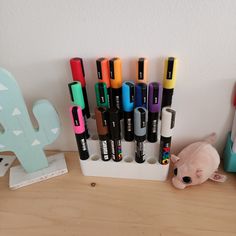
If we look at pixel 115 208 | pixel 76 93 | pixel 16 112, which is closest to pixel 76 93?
pixel 76 93

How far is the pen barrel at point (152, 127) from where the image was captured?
1.30ft

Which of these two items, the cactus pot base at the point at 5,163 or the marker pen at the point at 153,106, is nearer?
the marker pen at the point at 153,106

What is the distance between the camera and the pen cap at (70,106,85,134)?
0.37 meters

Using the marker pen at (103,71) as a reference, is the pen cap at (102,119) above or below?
below

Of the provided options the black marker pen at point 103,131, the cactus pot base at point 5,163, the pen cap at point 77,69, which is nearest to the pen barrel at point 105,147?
the black marker pen at point 103,131

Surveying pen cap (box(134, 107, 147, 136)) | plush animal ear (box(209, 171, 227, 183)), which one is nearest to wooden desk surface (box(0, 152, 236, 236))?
plush animal ear (box(209, 171, 227, 183))

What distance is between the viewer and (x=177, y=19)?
351 millimetres

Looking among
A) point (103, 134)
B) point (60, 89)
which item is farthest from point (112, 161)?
point (60, 89)

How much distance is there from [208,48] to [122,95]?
155 mm

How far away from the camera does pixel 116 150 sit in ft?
1.41

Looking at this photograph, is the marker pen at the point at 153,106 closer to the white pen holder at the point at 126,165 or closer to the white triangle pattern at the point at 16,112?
the white pen holder at the point at 126,165

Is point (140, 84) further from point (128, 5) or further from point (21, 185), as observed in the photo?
point (21, 185)

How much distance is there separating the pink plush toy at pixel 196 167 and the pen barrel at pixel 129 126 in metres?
0.11

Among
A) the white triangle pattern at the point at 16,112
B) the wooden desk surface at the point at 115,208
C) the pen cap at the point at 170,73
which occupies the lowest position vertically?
the wooden desk surface at the point at 115,208
